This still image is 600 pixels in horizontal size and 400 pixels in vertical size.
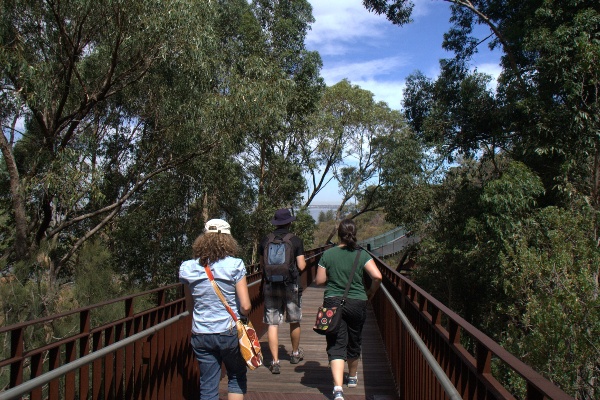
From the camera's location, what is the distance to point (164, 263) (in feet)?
63.1

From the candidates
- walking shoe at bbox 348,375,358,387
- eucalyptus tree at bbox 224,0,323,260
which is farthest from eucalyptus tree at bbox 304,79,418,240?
walking shoe at bbox 348,375,358,387

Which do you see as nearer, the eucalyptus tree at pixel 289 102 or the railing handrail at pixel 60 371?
the railing handrail at pixel 60 371

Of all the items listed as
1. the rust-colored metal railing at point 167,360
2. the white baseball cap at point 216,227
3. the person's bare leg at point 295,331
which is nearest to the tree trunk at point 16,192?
the person's bare leg at point 295,331

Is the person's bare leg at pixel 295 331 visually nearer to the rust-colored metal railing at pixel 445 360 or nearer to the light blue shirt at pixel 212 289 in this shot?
the rust-colored metal railing at pixel 445 360

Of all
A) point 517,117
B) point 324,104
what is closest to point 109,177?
point 517,117

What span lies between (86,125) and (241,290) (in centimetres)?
1210

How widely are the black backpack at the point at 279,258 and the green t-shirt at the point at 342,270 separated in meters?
0.89

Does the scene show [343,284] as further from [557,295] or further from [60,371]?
[557,295]

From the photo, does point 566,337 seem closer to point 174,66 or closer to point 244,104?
point 244,104

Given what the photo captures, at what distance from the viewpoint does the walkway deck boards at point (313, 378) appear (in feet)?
17.5

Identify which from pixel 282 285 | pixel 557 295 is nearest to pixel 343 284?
pixel 282 285

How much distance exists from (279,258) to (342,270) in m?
1.09

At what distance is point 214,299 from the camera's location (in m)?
3.83

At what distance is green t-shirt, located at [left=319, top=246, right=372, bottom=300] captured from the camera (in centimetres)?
486
